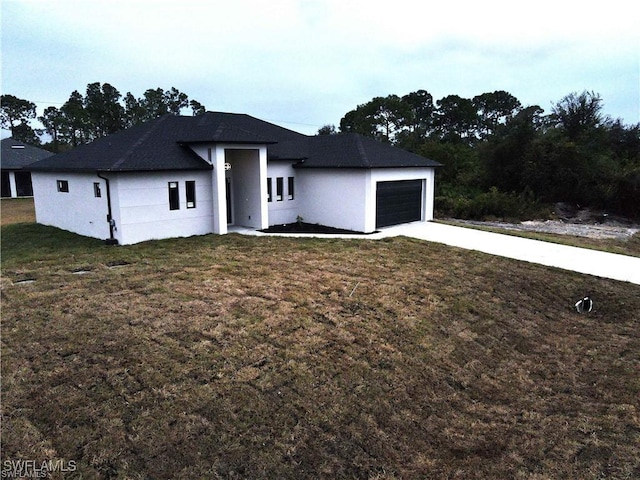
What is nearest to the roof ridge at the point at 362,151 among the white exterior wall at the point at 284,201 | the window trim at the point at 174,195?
the white exterior wall at the point at 284,201

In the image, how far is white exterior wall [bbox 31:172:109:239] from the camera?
1413cm

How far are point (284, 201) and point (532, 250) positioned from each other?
9.77 m

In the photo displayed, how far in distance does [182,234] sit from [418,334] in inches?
393

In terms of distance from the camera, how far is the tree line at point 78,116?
169 ft

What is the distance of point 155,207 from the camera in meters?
14.1

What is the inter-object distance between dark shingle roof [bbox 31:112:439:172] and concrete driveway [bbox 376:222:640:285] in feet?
9.75

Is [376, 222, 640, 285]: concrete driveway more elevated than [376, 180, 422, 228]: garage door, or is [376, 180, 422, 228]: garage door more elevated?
[376, 180, 422, 228]: garage door

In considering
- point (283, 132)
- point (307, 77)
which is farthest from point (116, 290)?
point (307, 77)

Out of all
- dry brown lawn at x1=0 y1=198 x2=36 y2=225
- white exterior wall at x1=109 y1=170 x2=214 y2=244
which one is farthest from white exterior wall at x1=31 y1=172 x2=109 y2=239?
dry brown lawn at x1=0 y1=198 x2=36 y2=225

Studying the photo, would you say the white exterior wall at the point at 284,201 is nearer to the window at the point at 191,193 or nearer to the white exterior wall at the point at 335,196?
the white exterior wall at the point at 335,196

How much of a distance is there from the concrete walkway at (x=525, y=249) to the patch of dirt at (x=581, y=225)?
563 cm

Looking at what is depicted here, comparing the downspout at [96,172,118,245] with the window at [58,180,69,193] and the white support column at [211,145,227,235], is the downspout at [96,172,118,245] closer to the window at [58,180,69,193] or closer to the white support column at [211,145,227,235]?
the window at [58,180,69,193]

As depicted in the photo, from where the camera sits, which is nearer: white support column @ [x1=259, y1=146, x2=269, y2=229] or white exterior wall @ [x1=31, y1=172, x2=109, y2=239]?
white exterior wall @ [x1=31, y1=172, x2=109, y2=239]

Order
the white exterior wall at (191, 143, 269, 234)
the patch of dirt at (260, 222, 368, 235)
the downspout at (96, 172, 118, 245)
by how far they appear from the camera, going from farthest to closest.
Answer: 1. the patch of dirt at (260, 222, 368, 235)
2. the white exterior wall at (191, 143, 269, 234)
3. the downspout at (96, 172, 118, 245)
